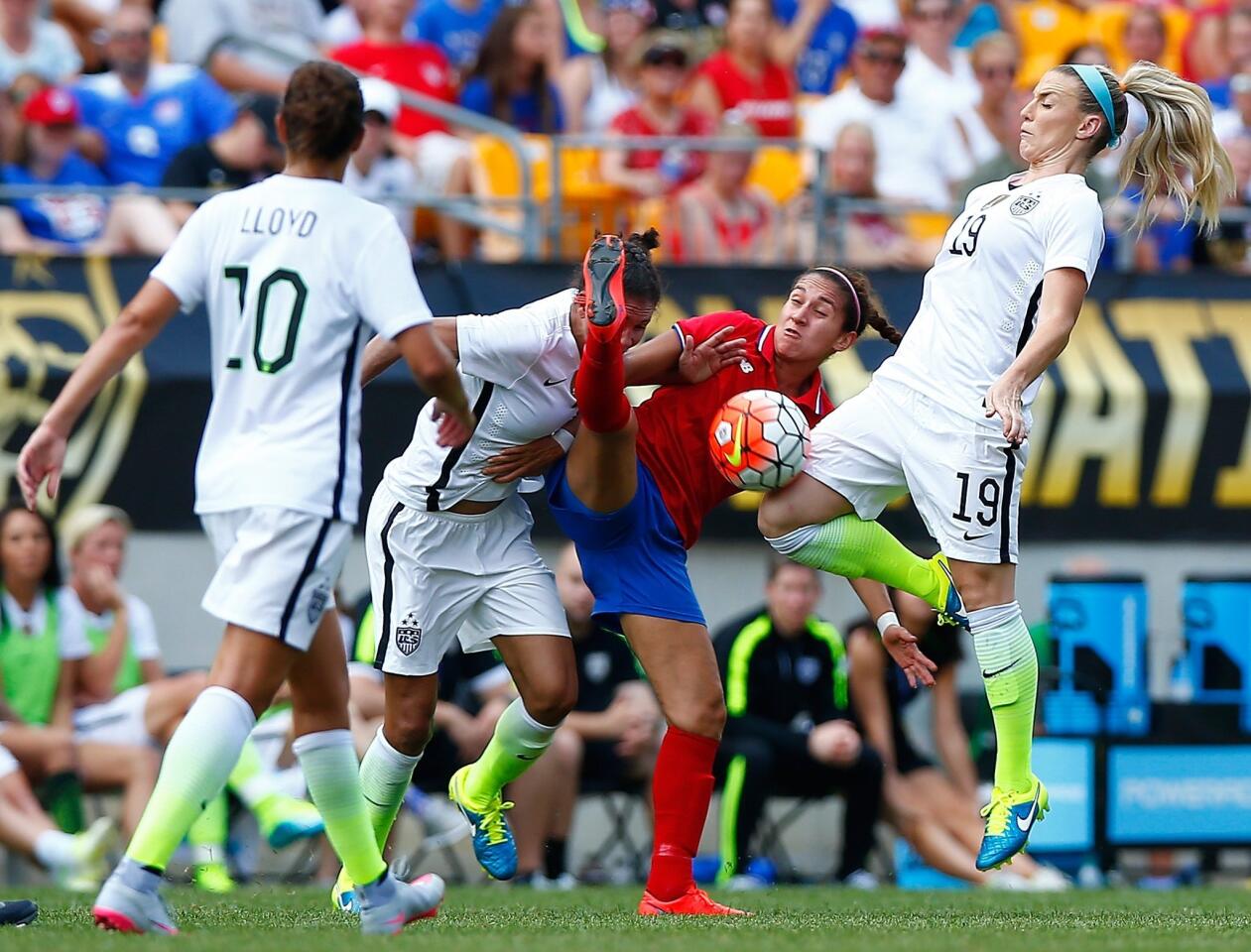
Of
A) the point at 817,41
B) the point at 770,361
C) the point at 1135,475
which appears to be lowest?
the point at 1135,475

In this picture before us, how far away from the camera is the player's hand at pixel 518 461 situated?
21.4 ft

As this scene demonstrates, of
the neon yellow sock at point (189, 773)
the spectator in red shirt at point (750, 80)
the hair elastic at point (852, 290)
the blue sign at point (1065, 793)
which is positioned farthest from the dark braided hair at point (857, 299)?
the spectator in red shirt at point (750, 80)

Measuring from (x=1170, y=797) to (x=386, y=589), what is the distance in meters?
5.34

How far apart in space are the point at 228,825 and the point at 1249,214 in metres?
6.53

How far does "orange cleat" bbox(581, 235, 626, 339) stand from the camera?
593 centimetres

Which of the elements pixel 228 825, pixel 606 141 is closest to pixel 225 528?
pixel 228 825

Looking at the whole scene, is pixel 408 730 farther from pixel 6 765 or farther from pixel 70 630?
pixel 70 630

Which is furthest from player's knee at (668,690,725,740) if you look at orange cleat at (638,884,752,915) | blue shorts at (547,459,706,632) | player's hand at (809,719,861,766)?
player's hand at (809,719,861,766)

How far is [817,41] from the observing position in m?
13.6

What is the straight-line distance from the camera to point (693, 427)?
22.5ft

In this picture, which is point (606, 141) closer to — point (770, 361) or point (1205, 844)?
point (770, 361)

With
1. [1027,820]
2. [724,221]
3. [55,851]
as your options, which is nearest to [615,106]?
[724,221]

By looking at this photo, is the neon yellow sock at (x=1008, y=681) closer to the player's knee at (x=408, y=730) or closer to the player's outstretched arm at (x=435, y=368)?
the player's knee at (x=408, y=730)

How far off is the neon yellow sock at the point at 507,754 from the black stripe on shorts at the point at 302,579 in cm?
178
